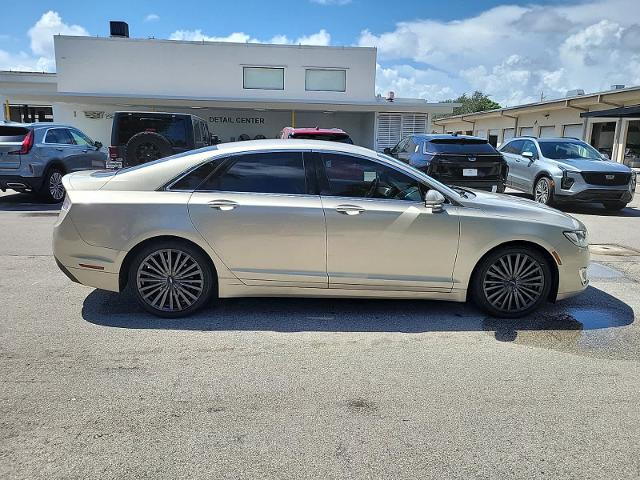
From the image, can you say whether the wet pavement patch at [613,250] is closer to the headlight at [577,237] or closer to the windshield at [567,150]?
the headlight at [577,237]

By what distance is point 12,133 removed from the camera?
34.0 ft

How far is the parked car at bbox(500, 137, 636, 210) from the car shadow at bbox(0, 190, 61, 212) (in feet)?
35.8

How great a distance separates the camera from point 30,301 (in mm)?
4969

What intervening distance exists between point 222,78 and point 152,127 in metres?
13.8

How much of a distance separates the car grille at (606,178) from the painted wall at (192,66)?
49.3 ft

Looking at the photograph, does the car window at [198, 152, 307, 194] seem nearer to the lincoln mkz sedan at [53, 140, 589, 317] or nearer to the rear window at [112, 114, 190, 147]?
the lincoln mkz sedan at [53, 140, 589, 317]

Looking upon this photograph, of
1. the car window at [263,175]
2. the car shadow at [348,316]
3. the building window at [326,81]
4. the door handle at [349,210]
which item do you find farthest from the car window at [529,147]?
the building window at [326,81]

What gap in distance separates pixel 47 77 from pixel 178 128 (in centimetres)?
2376

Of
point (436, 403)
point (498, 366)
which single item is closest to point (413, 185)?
point (498, 366)

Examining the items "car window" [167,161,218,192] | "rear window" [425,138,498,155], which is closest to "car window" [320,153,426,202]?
"car window" [167,161,218,192]

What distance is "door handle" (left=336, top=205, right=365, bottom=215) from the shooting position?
4.44 meters

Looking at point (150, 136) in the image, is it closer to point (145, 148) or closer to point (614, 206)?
point (145, 148)

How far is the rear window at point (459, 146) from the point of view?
1073cm

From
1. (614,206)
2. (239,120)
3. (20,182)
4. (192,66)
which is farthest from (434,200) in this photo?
(239,120)
